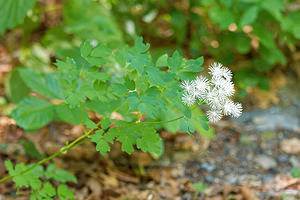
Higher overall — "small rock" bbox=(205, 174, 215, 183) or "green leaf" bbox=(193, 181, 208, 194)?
"small rock" bbox=(205, 174, 215, 183)

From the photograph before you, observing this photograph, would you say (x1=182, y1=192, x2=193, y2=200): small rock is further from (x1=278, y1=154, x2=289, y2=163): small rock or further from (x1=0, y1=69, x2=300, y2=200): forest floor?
(x1=278, y1=154, x2=289, y2=163): small rock

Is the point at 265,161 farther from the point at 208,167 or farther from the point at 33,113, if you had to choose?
the point at 33,113

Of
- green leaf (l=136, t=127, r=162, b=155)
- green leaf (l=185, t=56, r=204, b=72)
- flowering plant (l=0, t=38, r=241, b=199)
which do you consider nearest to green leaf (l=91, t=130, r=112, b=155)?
flowering plant (l=0, t=38, r=241, b=199)

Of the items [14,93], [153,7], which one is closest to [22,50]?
[14,93]

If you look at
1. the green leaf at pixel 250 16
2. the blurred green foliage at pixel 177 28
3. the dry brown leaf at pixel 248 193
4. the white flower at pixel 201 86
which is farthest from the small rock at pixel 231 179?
the white flower at pixel 201 86

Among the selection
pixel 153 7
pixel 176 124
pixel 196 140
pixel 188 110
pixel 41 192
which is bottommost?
pixel 41 192

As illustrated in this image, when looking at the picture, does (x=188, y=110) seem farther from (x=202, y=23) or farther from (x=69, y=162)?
(x=202, y=23)

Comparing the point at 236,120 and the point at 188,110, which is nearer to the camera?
the point at 188,110

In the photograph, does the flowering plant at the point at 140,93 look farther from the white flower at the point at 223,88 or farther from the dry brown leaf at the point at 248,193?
the dry brown leaf at the point at 248,193
